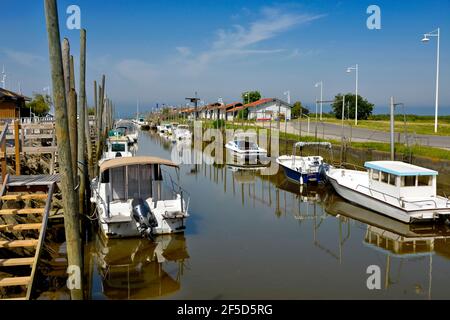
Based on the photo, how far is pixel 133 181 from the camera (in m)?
14.9

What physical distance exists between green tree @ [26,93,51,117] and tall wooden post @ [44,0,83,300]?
170 feet

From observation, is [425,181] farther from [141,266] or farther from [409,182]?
[141,266]

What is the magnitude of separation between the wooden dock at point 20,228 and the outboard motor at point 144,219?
2669 mm

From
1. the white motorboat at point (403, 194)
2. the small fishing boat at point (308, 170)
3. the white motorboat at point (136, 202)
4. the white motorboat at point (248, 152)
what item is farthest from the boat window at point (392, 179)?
the white motorboat at point (248, 152)

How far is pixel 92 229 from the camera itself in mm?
15367

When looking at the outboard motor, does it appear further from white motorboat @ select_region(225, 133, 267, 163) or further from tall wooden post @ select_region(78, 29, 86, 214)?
white motorboat @ select_region(225, 133, 267, 163)

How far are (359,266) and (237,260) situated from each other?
11.4 feet

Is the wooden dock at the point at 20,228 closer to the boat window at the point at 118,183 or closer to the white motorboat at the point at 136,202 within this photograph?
the white motorboat at the point at 136,202

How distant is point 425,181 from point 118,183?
11.6 meters

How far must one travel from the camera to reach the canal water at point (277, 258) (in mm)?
10547

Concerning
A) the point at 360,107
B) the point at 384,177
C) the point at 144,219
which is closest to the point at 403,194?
the point at 384,177

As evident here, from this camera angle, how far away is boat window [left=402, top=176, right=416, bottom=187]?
54.4 feet
